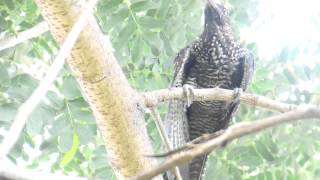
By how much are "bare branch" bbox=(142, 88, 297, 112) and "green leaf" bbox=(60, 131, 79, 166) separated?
0.37 meters

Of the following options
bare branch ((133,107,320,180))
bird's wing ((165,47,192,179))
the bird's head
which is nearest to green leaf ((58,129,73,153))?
bird's wing ((165,47,192,179))

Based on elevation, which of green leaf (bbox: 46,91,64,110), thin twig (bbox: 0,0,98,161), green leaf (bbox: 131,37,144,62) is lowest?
green leaf (bbox: 46,91,64,110)

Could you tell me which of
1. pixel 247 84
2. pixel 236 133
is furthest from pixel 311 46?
pixel 236 133

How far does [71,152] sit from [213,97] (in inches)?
19.5

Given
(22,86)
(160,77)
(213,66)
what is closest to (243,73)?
(213,66)

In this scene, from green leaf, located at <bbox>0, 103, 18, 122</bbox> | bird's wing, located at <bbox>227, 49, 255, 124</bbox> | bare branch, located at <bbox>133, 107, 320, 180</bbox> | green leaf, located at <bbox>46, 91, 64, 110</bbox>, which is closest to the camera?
bare branch, located at <bbox>133, 107, 320, 180</bbox>

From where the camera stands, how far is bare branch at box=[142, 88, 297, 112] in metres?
1.44

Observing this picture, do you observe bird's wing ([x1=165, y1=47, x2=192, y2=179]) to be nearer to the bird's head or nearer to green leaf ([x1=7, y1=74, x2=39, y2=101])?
the bird's head

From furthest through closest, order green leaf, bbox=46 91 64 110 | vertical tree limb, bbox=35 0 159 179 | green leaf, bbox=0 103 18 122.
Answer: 1. green leaf, bbox=46 91 64 110
2. green leaf, bbox=0 103 18 122
3. vertical tree limb, bbox=35 0 159 179

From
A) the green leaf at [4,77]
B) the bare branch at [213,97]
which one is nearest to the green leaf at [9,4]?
the green leaf at [4,77]

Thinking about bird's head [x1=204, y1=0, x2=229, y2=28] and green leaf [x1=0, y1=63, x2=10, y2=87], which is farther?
bird's head [x1=204, y1=0, x2=229, y2=28]

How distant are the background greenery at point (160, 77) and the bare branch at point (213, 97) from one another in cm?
32

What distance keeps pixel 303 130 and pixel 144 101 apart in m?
0.69

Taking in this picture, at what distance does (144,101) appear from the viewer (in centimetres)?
143
